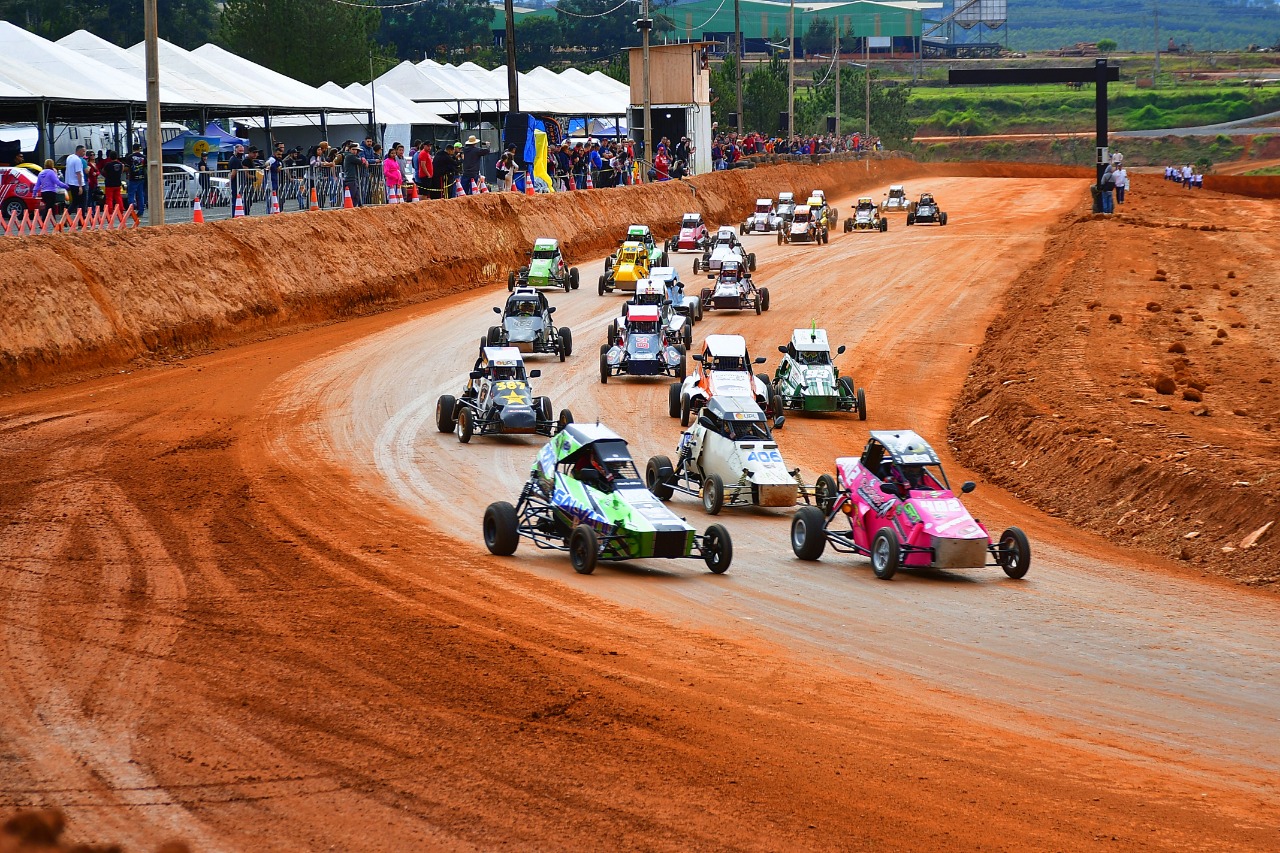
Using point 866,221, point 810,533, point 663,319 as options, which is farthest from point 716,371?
point 866,221

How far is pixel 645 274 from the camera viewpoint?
47.2 meters

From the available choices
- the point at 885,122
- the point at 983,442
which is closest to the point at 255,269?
the point at 983,442

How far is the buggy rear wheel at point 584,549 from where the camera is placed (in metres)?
17.0

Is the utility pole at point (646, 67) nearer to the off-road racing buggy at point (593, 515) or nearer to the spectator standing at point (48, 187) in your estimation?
the spectator standing at point (48, 187)

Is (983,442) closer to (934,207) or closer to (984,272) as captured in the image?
(984,272)

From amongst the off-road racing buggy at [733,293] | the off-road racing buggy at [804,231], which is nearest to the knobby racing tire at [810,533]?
the off-road racing buggy at [733,293]

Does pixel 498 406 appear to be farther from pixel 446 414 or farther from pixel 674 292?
pixel 674 292

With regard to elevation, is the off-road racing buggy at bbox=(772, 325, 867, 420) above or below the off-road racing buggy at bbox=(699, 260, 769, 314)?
below

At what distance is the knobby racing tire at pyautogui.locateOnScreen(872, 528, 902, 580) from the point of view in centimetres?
1758

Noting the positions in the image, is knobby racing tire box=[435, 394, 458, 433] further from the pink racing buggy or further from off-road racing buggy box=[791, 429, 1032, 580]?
the pink racing buggy

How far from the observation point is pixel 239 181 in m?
39.5

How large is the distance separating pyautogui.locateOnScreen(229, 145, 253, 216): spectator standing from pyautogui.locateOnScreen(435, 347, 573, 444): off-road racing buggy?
15.6 meters

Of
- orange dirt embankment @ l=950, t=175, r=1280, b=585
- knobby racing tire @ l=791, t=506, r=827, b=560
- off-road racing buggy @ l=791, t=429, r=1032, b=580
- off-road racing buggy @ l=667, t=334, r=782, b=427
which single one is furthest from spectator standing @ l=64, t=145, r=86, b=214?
knobby racing tire @ l=791, t=506, r=827, b=560

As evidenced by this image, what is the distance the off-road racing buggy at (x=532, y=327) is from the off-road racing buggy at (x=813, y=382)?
7.17 meters
